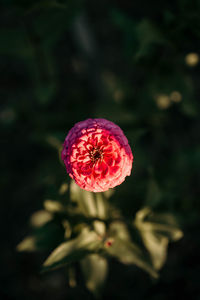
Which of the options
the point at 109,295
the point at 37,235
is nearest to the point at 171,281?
the point at 109,295

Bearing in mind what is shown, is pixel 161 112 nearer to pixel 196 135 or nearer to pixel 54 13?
pixel 196 135

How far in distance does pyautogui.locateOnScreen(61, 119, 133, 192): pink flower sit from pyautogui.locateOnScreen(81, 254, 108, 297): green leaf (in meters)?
0.88

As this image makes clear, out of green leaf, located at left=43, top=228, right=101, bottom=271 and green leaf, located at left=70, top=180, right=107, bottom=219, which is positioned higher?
green leaf, located at left=70, top=180, right=107, bottom=219

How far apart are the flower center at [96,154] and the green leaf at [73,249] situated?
714 mm

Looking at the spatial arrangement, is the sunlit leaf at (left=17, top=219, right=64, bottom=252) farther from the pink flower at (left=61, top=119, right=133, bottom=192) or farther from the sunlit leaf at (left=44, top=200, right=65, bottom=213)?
the pink flower at (left=61, top=119, right=133, bottom=192)

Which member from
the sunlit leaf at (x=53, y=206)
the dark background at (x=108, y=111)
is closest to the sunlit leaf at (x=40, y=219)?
the dark background at (x=108, y=111)

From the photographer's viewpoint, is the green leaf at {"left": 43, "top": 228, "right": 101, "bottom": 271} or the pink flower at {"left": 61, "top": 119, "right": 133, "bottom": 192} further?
the green leaf at {"left": 43, "top": 228, "right": 101, "bottom": 271}

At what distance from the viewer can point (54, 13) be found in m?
3.38

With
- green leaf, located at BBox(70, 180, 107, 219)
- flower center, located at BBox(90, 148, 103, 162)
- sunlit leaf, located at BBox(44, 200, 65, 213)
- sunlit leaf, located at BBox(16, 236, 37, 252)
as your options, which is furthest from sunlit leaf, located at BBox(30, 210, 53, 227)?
flower center, located at BBox(90, 148, 103, 162)

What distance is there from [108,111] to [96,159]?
2.05m

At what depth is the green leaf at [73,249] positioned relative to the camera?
196cm

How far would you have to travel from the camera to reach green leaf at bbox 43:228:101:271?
6.43ft

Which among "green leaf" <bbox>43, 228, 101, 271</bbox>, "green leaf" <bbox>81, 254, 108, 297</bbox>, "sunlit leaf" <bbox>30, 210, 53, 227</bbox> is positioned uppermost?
"sunlit leaf" <bbox>30, 210, 53, 227</bbox>

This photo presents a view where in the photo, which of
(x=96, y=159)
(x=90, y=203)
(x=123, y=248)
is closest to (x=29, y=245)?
(x=90, y=203)
